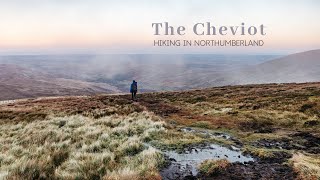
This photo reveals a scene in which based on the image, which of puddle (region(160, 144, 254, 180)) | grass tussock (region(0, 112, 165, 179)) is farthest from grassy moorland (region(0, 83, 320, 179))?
puddle (region(160, 144, 254, 180))

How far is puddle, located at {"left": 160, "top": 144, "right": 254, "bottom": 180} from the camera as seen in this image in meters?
11.5

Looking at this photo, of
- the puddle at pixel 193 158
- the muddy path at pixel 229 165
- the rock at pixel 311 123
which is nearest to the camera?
the muddy path at pixel 229 165

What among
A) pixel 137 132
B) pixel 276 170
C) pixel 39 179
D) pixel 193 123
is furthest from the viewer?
pixel 193 123

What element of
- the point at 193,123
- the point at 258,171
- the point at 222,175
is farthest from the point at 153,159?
the point at 193,123

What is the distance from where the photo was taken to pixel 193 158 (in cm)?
1345

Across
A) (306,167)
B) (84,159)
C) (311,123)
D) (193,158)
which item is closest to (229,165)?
(193,158)

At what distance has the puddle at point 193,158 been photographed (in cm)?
1153

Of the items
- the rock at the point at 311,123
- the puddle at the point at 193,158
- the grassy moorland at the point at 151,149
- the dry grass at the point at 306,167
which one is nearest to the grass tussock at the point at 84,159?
the grassy moorland at the point at 151,149

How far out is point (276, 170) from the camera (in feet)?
38.9

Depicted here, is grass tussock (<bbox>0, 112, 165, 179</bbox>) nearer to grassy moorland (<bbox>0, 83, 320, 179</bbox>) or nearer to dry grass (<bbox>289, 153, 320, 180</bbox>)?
grassy moorland (<bbox>0, 83, 320, 179</bbox>)

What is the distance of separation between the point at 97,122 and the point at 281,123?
1405cm

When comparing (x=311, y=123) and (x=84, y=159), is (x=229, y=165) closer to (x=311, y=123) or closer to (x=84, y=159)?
(x=84, y=159)

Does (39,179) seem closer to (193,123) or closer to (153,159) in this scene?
(153,159)

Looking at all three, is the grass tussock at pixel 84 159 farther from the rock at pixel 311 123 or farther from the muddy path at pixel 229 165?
the rock at pixel 311 123
